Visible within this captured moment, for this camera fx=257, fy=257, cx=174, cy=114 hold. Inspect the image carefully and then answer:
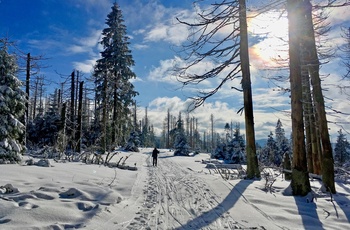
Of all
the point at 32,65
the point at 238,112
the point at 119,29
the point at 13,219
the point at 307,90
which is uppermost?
the point at 119,29

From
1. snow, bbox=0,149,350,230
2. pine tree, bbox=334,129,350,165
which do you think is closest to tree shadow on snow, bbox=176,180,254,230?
snow, bbox=0,149,350,230

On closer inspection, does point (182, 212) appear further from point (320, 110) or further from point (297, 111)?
point (320, 110)

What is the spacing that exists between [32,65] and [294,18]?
880 inches

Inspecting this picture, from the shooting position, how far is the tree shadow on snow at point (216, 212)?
15.8 feet

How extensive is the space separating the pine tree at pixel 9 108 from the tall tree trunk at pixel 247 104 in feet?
32.9

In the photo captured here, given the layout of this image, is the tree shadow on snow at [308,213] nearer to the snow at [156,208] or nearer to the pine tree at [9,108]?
the snow at [156,208]

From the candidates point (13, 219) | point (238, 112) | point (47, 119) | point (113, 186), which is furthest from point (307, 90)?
point (47, 119)

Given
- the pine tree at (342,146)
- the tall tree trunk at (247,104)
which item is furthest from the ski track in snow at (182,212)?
the pine tree at (342,146)

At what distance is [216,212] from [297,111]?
3.68 m

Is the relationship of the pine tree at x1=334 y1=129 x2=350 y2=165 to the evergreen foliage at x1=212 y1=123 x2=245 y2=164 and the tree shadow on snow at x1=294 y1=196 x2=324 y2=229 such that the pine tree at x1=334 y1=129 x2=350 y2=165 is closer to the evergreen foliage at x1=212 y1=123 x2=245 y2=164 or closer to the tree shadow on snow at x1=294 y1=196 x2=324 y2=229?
the evergreen foliage at x1=212 y1=123 x2=245 y2=164

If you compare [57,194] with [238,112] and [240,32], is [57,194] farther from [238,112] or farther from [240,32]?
[240,32]

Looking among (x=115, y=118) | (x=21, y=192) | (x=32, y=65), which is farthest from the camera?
(x=115, y=118)

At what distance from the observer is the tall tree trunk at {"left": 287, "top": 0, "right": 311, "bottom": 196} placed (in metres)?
7.02

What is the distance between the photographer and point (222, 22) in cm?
1030
